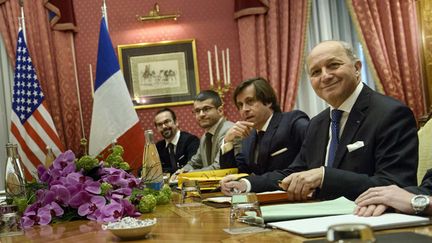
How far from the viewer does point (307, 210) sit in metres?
1.52

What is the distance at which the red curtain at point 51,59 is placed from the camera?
5.65 meters

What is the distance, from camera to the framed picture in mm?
5773

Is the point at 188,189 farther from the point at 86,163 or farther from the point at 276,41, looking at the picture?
the point at 276,41

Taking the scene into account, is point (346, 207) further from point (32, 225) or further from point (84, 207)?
point (32, 225)

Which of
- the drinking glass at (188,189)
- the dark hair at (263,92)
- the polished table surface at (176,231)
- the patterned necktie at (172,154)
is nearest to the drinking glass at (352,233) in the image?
the polished table surface at (176,231)

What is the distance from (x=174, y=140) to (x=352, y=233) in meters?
4.98

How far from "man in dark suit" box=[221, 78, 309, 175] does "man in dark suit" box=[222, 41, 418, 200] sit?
698mm

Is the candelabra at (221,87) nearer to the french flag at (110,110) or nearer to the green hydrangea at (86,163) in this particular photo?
the french flag at (110,110)

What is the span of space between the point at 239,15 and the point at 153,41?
93 centimetres

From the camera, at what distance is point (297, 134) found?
334 cm

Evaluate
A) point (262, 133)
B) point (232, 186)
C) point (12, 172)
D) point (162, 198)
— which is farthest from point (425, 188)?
point (262, 133)

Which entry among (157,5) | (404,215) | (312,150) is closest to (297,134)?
(312,150)

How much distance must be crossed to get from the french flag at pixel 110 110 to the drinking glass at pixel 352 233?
4535 mm

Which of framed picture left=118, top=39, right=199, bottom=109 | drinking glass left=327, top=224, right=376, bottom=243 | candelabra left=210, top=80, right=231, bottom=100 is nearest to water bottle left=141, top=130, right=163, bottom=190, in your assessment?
drinking glass left=327, top=224, right=376, bottom=243
